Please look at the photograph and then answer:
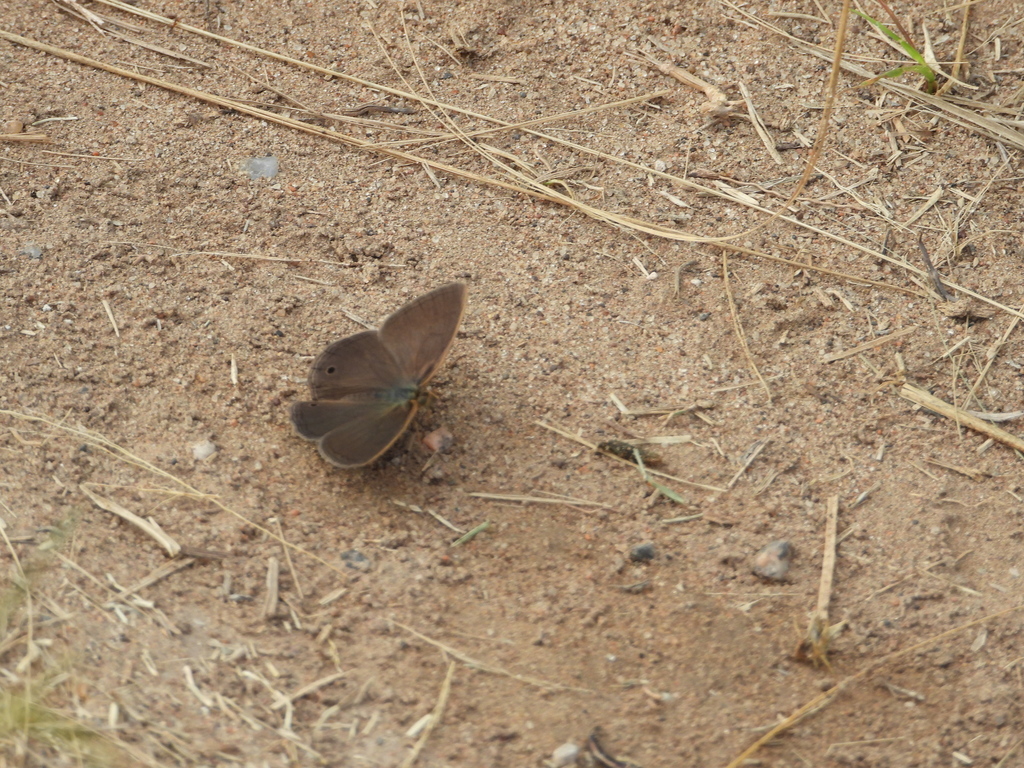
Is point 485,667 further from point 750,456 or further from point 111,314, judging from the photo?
point 111,314

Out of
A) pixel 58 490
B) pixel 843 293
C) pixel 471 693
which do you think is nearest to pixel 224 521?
pixel 58 490

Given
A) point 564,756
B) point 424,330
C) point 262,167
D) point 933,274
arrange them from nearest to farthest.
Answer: point 564,756, point 424,330, point 933,274, point 262,167

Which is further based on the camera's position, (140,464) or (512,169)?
(512,169)

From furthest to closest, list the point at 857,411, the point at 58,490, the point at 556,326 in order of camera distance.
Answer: the point at 556,326 < the point at 857,411 < the point at 58,490

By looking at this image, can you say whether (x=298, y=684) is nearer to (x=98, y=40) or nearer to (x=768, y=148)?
(x=768, y=148)

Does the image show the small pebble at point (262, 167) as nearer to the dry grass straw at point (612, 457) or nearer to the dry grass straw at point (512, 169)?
the dry grass straw at point (512, 169)

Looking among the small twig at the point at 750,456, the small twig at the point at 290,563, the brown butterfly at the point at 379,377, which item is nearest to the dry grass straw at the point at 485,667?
the small twig at the point at 290,563

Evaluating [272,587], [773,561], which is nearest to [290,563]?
[272,587]
